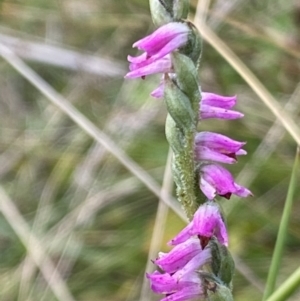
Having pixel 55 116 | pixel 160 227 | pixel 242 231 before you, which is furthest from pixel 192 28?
pixel 55 116

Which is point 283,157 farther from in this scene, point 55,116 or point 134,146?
point 55,116

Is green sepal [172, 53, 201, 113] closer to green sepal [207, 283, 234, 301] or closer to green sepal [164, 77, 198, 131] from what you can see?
green sepal [164, 77, 198, 131]

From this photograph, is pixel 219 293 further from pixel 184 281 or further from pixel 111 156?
pixel 111 156

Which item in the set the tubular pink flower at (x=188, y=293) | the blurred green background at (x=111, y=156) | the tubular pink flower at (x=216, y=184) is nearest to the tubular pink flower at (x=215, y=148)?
the tubular pink flower at (x=216, y=184)

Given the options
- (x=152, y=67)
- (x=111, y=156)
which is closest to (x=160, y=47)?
(x=152, y=67)

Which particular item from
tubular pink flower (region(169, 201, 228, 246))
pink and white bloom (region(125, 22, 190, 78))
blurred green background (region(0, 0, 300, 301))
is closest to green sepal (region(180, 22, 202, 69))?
pink and white bloom (region(125, 22, 190, 78))

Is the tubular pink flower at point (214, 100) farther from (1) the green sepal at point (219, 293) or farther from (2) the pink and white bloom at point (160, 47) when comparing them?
(1) the green sepal at point (219, 293)
